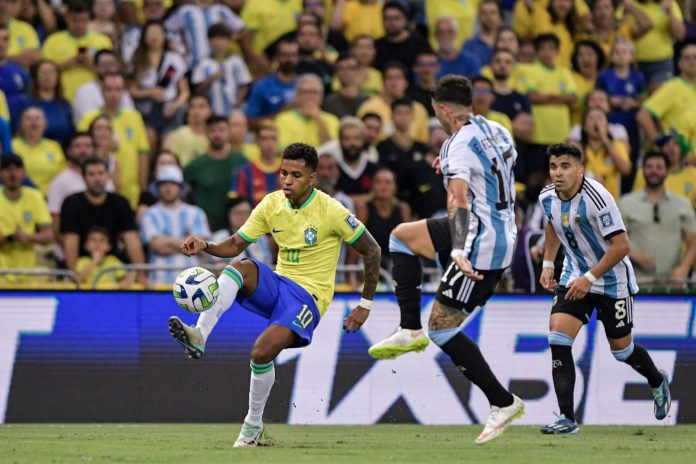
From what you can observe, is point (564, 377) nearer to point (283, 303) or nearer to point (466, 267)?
point (466, 267)

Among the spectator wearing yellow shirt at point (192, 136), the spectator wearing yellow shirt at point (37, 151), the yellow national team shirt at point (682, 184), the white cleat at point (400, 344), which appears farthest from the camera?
the yellow national team shirt at point (682, 184)

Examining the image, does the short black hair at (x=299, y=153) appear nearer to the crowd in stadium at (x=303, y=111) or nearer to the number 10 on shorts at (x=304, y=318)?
the number 10 on shorts at (x=304, y=318)

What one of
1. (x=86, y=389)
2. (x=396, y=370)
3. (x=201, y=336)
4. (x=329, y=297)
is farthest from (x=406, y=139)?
(x=201, y=336)

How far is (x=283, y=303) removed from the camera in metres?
10.2

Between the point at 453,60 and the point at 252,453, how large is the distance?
10.6 metres

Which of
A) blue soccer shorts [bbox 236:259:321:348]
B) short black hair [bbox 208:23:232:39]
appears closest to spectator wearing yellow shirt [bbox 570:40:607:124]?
short black hair [bbox 208:23:232:39]

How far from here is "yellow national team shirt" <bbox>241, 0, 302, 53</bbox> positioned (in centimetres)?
1867

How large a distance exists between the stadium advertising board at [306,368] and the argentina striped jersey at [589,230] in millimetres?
2451

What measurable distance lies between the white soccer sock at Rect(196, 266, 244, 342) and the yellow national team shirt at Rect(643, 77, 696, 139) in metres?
10.2

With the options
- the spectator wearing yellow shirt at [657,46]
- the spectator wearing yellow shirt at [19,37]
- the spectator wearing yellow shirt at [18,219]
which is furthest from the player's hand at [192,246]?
the spectator wearing yellow shirt at [657,46]

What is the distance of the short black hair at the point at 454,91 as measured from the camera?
10148 mm

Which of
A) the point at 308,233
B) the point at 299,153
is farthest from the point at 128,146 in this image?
the point at 299,153

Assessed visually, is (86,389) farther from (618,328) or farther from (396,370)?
(618,328)

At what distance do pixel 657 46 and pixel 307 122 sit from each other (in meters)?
6.11
